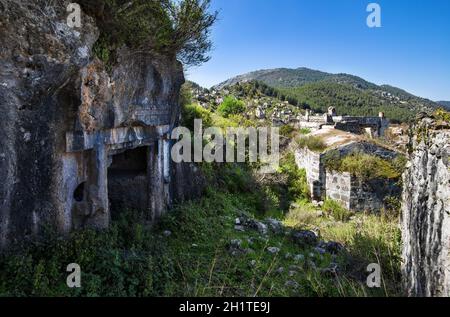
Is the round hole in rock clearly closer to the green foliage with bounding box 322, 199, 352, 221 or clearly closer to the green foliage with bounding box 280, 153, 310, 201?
Result: the green foliage with bounding box 322, 199, 352, 221

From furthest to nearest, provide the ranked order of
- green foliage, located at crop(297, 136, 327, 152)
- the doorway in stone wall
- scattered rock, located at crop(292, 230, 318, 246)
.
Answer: green foliage, located at crop(297, 136, 327, 152)
scattered rock, located at crop(292, 230, 318, 246)
the doorway in stone wall

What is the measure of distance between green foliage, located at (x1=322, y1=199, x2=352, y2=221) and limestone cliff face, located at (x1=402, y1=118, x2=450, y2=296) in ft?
21.4

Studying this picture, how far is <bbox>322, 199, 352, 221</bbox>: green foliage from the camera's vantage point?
11.5 metres

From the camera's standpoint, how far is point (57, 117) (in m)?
4.97

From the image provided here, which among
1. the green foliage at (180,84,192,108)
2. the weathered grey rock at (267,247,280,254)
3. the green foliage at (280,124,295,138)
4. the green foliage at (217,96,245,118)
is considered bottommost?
the weathered grey rock at (267,247,280,254)

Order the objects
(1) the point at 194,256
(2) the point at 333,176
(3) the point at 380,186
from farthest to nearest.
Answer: (2) the point at 333,176 → (3) the point at 380,186 → (1) the point at 194,256

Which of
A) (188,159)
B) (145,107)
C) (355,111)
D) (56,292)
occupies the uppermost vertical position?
(355,111)

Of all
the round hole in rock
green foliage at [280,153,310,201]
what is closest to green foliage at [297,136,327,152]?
green foliage at [280,153,310,201]

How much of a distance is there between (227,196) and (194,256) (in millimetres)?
4453
